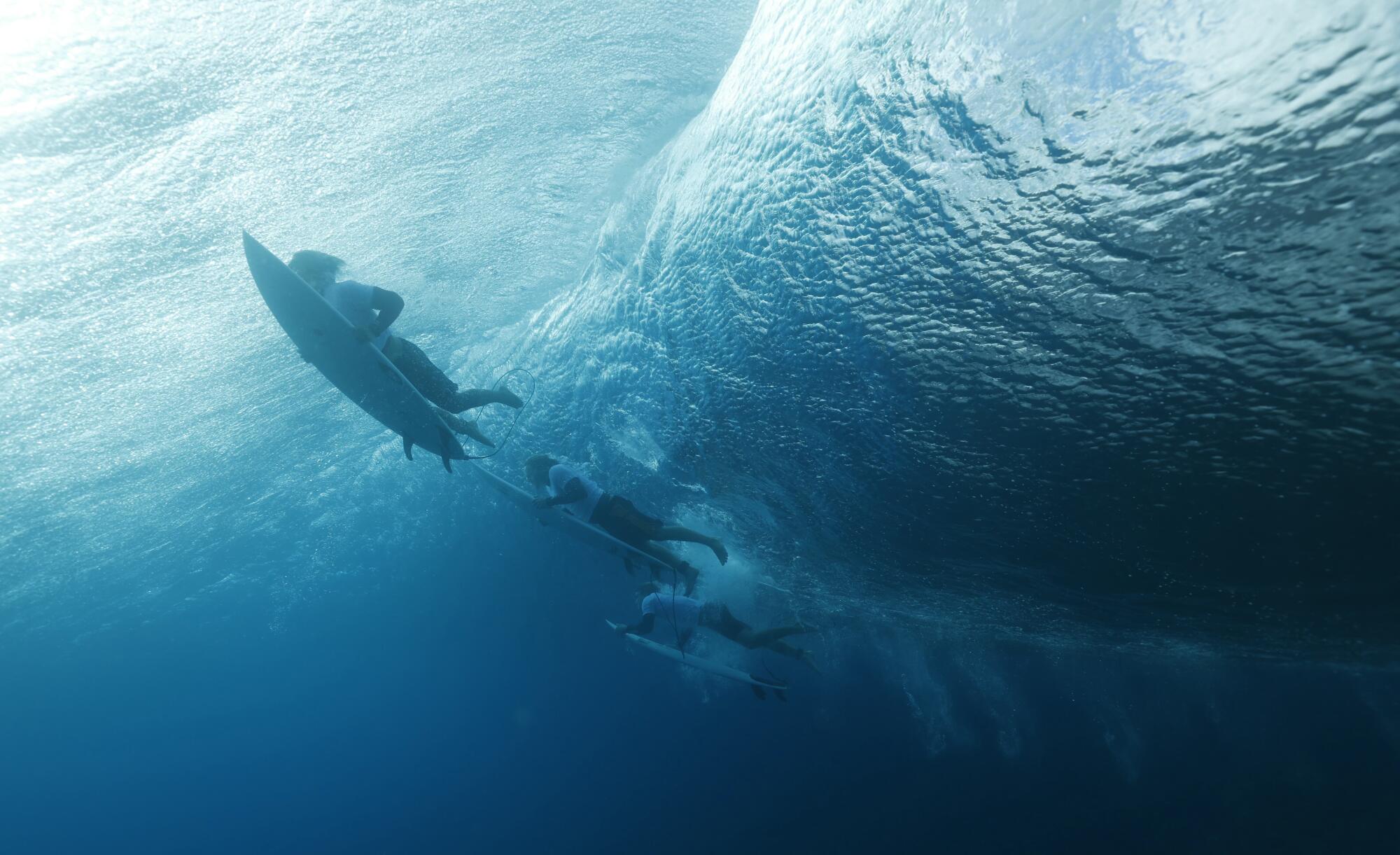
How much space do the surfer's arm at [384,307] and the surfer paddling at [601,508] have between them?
11.6ft

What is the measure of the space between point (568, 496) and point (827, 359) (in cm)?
431

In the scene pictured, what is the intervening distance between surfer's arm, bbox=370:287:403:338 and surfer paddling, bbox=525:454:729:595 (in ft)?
11.6

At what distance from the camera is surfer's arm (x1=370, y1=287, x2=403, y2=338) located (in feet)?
18.2

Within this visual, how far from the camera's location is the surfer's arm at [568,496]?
8219 mm

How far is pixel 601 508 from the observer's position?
29.0 feet

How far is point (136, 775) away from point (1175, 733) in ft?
197

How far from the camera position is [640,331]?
9.27 meters

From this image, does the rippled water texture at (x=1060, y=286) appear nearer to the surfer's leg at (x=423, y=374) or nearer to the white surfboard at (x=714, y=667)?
the surfer's leg at (x=423, y=374)

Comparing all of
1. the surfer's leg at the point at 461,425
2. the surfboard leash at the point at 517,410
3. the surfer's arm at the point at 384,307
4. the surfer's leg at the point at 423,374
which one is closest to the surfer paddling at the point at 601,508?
the surfboard leash at the point at 517,410

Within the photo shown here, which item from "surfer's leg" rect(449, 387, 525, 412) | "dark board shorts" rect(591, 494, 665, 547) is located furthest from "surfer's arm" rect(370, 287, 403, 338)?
"dark board shorts" rect(591, 494, 665, 547)

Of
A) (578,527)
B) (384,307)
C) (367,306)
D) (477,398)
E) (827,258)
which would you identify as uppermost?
(827,258)

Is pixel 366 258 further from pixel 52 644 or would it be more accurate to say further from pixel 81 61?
pixel 52 644

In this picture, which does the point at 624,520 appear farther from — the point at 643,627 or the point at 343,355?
the point at 343,355

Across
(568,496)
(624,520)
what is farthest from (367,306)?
(624,520)
